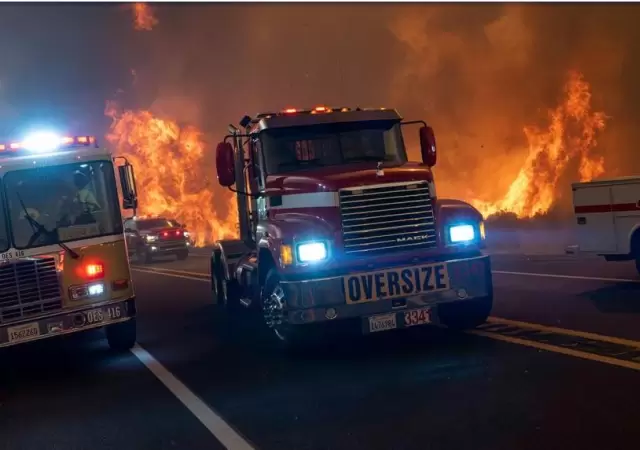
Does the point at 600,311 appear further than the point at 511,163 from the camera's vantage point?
No

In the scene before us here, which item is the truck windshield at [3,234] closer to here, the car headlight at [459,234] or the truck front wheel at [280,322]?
the truck front wheel at [280,322]

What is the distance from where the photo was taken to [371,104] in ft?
170

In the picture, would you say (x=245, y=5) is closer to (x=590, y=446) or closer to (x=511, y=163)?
(x=511, y=163)

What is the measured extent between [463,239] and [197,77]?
2027 inches

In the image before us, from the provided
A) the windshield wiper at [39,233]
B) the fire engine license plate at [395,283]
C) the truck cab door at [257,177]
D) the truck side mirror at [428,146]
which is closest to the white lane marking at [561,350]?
the fire engine license plate at [395,283]

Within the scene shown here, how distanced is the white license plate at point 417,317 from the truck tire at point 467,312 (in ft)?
2.09

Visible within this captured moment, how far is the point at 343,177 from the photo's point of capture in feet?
30.0

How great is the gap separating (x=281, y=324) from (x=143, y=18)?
166 ft

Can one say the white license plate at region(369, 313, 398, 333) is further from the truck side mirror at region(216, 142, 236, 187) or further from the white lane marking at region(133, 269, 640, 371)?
the truck side mirror at region(216, 142, 236, 187)

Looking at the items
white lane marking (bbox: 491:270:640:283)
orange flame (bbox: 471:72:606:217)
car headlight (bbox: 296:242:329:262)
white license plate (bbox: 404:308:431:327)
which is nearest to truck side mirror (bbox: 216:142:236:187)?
car headlight (bbox: 296:242:329:262)

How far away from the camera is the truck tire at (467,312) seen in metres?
9.62

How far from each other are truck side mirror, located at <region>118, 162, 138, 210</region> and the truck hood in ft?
6.66

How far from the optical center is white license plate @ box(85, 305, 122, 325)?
9.87m

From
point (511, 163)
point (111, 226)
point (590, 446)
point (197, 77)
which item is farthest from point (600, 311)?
point (197, 77)
